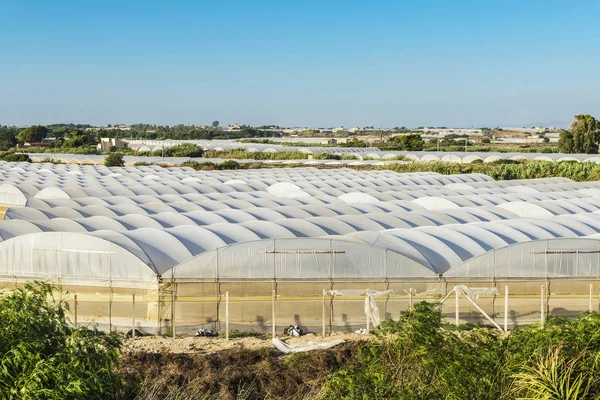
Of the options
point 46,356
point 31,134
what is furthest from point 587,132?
point 31,134

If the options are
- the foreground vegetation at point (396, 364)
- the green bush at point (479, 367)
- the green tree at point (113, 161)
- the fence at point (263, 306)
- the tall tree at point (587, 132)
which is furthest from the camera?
the tall tree at point (587, 132)

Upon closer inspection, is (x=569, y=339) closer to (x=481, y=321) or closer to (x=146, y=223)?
(x=481, y=321)

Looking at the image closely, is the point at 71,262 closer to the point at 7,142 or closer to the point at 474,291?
the point at 474,291

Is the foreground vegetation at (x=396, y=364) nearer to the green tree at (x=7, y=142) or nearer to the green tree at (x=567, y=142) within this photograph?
the green tree at (x=567, y=142)

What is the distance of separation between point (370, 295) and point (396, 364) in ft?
24.1

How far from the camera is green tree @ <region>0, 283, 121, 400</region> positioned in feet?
28.0

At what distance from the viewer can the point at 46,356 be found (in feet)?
30.0

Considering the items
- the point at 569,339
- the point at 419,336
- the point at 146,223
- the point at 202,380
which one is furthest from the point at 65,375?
the point at 146,223

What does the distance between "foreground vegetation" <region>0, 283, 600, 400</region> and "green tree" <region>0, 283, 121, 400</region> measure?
13mm

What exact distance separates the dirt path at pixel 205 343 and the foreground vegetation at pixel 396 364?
13.1ft

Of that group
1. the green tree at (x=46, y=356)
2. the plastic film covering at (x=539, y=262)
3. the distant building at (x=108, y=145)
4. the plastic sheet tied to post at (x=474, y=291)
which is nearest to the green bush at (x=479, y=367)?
the green tree at (x=46, y=356)

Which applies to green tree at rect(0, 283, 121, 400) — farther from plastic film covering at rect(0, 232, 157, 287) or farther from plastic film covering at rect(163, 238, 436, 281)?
plastic film covering at rect(0, 232, 157, 287)

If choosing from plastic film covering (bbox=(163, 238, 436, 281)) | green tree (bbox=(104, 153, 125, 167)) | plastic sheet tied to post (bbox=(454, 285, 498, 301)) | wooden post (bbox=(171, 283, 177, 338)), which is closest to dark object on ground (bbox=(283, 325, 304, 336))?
plastic film covering (bbox=(163, 238, 436, 281))

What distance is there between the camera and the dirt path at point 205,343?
15.7 m
